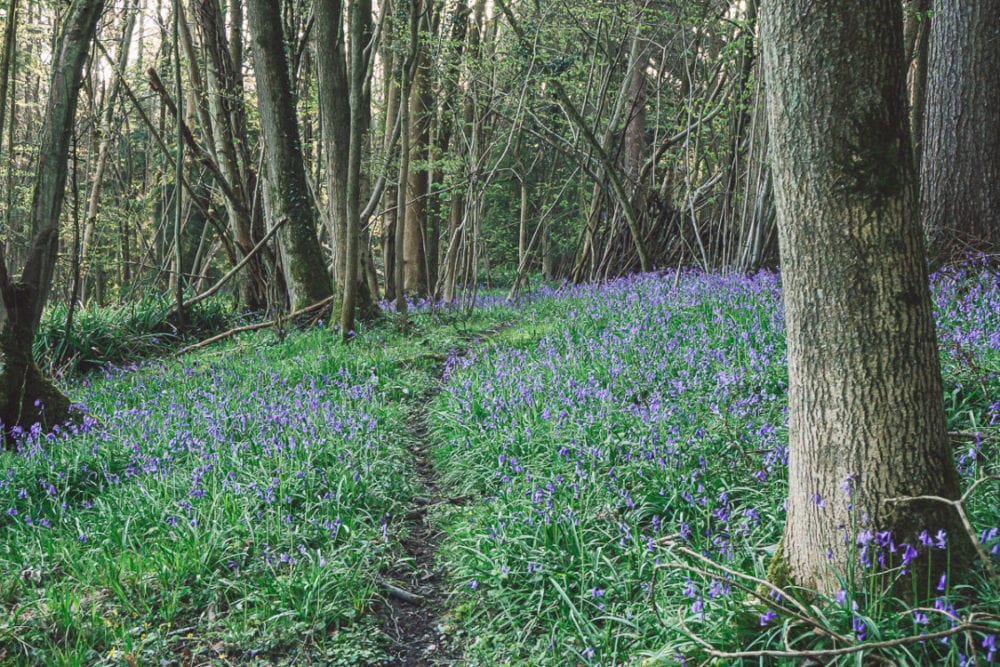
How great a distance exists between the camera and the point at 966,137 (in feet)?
22.2

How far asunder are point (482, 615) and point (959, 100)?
279 inches

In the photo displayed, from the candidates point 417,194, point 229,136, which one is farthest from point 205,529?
point 417,194

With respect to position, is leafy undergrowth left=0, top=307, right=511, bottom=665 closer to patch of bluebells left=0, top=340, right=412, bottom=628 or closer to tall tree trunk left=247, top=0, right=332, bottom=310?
patch of bluebells left=0, top=340, right=412, bottom=628

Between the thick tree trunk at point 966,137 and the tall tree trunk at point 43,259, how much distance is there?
26.6 feet

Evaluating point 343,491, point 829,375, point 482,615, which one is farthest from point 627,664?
point 343,491

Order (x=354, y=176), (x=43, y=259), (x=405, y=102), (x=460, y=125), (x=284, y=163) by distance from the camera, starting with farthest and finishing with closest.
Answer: (x=460, y=125)
(x=284, y=163)
(x=405, y=102)
(x=354, y=176)
(x=43, y=259)

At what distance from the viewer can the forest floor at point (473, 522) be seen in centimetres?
261

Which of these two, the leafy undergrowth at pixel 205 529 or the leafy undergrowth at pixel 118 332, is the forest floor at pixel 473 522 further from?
the leafy undergrowth at pixel 118 332

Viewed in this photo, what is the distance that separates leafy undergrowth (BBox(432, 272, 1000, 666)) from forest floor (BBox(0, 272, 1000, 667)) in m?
0.02

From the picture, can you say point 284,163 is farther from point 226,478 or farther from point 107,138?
point 226,478

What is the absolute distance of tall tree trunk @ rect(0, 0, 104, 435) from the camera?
5223mm

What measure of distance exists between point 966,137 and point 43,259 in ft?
28.7

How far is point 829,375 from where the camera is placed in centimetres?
228

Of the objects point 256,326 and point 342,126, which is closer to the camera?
point 342,126
